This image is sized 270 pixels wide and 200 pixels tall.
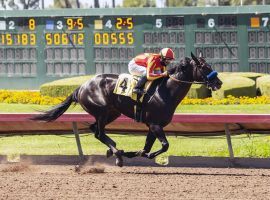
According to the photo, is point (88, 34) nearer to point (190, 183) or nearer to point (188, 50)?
point (188, 50)

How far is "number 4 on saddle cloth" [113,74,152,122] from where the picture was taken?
427 inches

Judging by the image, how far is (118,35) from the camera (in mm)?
23875

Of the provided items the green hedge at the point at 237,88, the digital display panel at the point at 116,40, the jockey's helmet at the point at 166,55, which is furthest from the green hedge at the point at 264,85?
the jockey's helmet at the point at 166,55

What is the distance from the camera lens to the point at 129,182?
31.2 feet

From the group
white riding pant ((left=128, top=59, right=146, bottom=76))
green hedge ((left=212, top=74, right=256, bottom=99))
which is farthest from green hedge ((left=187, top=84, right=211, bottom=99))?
white riding pant ((left=128, top=59, right=146, bottom=76))

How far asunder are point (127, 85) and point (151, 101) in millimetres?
380

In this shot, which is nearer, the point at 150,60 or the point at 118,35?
the point at 150,60

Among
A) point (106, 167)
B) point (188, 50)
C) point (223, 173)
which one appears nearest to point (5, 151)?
point (106, 167)

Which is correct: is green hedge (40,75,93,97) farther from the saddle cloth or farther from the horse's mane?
the horse's mane

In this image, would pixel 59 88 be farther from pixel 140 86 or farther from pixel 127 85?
pixel 140 86

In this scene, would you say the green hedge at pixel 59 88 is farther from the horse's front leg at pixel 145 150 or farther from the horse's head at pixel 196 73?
the horse's head at pixel 196 73

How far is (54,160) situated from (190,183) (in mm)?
3067

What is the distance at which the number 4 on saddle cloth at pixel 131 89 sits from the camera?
35.6 ft

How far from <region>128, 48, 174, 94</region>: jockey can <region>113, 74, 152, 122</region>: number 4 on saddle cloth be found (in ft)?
0.22
